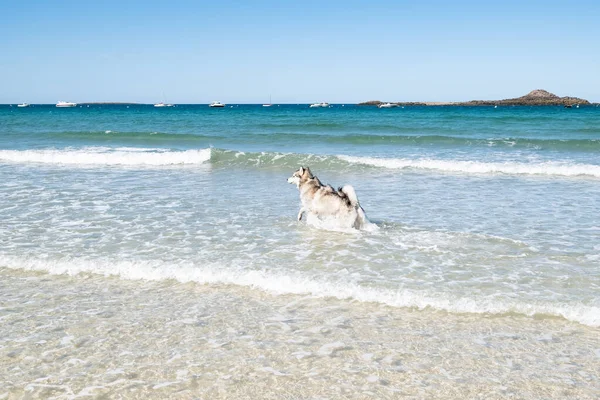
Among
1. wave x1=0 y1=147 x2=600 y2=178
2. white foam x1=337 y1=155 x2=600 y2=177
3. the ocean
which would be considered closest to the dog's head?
the ocean

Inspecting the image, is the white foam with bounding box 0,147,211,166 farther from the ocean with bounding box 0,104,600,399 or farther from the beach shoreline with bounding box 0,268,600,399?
the beach shoreline with bounding box 0,268,600,399

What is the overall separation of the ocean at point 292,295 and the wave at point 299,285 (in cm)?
2

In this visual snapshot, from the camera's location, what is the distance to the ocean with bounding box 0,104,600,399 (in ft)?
14.5

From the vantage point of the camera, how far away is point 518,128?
132ft

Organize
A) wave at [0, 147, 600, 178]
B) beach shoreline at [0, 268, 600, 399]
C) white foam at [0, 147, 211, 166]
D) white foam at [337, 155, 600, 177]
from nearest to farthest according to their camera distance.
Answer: beach shoreline at [0, 268, 600, 399], white foam at [337, 155, 600, 177], wave at [0, 147, 600, 178], white foam at [0, 147, 211, 166]

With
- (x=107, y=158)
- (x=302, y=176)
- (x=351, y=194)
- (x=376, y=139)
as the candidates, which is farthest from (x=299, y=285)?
(x=376, y=139)

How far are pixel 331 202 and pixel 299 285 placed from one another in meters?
3.26

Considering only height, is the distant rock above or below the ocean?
above

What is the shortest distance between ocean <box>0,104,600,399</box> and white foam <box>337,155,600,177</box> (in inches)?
160

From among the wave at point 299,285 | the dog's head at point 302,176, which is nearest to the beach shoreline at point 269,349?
the wave at point 299,285

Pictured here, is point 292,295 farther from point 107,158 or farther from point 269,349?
point 107,158

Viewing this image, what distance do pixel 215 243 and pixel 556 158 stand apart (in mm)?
18198

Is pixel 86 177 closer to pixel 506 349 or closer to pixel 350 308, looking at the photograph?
pixel 350 308

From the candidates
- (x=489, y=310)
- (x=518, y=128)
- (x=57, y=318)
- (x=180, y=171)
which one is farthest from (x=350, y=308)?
(x=518, y=128)
